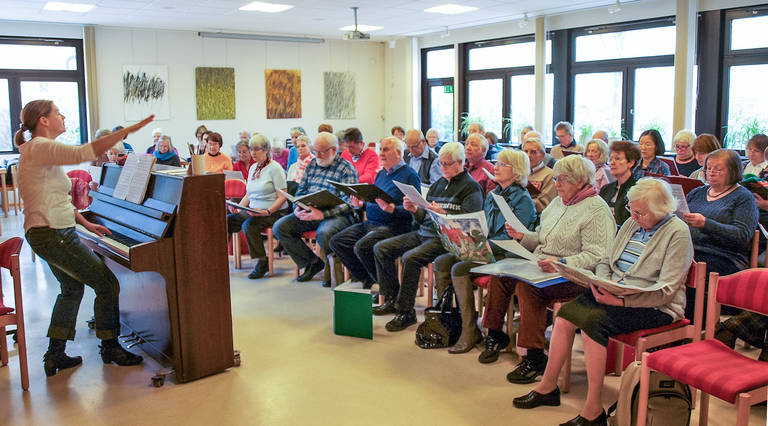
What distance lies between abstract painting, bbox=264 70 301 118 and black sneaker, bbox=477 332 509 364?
10.4 metres

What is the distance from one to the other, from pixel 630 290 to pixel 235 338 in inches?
106

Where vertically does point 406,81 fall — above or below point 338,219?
above

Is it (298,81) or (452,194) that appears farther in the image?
(298,81)

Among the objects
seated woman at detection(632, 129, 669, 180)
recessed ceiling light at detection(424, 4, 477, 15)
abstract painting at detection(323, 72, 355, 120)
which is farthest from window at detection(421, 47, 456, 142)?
seated woman at detection(632, 129, 669, 180)

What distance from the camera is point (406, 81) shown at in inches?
569

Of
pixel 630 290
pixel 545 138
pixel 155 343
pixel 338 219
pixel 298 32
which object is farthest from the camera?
pixel 298 32

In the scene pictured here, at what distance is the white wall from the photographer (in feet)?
38.8

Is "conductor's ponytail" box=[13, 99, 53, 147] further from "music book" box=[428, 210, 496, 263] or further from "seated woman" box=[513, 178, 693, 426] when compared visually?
"seated woman" box=[513, 178, 693, 426]

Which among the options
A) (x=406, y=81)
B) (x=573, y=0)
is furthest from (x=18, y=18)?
(x=573, y=0)

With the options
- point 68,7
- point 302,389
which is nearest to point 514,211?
point 302,389

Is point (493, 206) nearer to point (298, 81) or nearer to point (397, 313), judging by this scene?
point (397, 313)

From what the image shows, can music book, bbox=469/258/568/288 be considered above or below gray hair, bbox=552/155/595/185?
below

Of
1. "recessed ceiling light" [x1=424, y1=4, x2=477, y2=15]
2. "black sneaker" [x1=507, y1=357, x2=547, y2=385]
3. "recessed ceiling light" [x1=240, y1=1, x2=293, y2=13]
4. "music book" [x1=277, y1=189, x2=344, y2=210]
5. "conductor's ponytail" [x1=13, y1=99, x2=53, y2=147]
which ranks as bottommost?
"black sneaker" [x1=507, y1=357, x2=547, y2=385]

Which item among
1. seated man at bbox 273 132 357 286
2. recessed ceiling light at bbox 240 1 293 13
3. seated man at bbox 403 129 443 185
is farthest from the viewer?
recessed ceiling light at bbox 240 1 293 13
